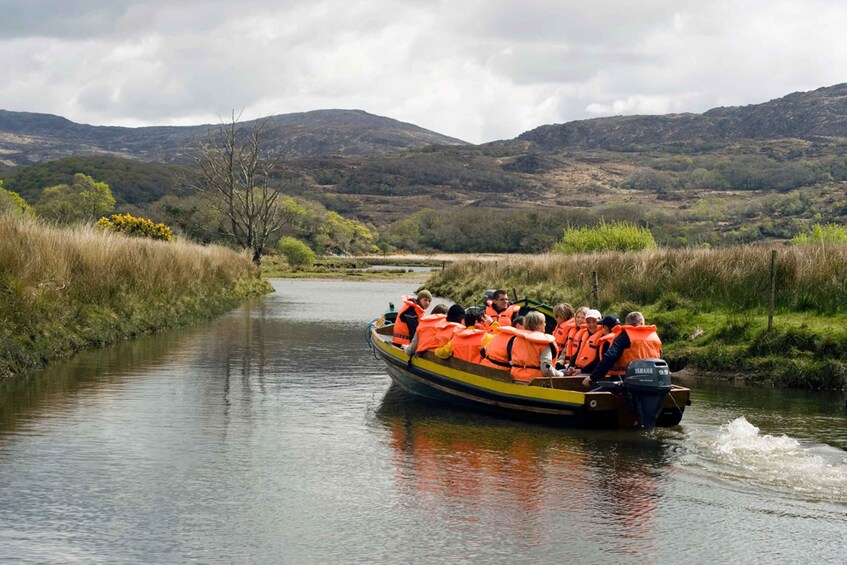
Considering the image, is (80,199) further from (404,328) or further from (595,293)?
(404,328)

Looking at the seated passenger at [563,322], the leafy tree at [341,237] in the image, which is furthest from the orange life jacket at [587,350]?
the leafy tree at [341,237]

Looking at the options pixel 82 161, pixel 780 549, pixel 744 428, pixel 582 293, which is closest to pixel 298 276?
pixel 582 293

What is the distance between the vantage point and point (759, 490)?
11125mm

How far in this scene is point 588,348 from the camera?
1559cm

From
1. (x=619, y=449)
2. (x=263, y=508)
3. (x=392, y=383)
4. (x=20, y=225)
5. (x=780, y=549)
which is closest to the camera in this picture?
(x=780, y=549)

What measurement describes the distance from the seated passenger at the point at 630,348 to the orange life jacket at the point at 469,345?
6.41 feet

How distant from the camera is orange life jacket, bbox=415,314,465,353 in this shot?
16688 mm

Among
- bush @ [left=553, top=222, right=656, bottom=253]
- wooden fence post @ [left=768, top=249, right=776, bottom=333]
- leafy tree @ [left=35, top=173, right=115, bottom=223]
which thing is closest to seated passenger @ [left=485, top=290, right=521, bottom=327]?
wooden fence post @ [left=768, top=249, right=776, bottom=333]

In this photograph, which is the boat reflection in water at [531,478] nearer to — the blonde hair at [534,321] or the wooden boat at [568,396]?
the wooden boat at [568,396]

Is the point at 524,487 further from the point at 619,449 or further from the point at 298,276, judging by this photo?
the point at 298,276

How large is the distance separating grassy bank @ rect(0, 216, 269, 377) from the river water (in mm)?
914

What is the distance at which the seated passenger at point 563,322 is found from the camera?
1697 centimetres

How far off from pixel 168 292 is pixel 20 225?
9.16 metres

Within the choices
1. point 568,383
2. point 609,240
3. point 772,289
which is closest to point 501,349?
point 568,383
